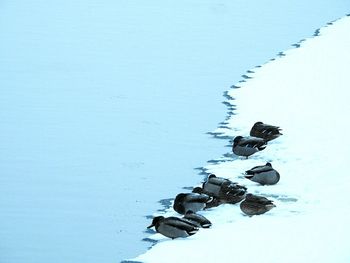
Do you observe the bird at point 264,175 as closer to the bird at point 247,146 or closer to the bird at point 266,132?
the bird at point 247,146

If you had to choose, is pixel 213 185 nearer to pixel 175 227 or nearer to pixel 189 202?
pixel 189 202

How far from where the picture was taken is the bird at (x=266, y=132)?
11390mm

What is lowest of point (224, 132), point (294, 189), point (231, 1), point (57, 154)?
point (294, 189)

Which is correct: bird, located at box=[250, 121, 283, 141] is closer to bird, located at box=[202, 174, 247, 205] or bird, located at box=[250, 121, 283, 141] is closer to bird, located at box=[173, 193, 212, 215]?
bird, located at box=[202, 174, 247, 205]

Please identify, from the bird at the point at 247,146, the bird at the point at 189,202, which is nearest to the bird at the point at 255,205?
the bird at the point at 189,202

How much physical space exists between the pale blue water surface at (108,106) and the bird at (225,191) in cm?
71

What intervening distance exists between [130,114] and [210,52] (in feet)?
20.9

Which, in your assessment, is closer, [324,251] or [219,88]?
[324,251]

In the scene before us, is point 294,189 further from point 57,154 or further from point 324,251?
point 57,154

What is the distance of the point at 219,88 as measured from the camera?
15688 millimetres

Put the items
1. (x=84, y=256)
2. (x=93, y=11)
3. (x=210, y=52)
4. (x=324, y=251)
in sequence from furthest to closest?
(x=93, y=11)
(x=210, y=52)
(x=84, y=256)
(x=324, y=251)

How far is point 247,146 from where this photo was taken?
1066cm

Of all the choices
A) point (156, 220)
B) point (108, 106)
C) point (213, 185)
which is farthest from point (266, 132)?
point (156, 220)

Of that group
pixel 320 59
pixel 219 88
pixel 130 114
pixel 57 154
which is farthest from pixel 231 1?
pixel 57 154
